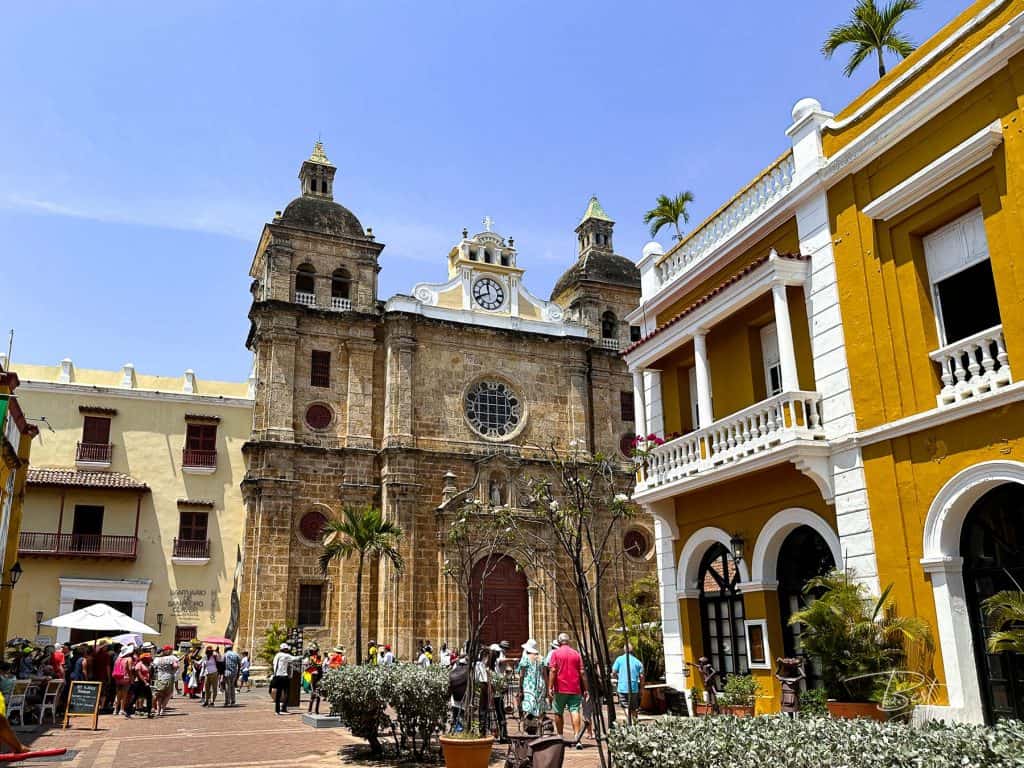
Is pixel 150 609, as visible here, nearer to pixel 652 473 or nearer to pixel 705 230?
pixel 652 473

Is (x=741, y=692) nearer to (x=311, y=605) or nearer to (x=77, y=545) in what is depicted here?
(x=311, y=605)

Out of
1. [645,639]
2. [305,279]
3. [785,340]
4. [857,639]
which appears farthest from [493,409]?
[857,639]

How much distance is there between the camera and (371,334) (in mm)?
31000

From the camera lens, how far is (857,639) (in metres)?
10.0

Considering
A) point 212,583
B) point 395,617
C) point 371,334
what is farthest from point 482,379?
point 212,583

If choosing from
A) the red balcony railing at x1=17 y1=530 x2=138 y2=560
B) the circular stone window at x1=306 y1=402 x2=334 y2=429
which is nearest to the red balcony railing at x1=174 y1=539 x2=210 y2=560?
the red balcony railing at x1=17 y1=530 x2=138 y2=560

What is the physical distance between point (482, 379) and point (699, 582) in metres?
18.2

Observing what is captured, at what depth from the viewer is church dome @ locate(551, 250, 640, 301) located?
36.2 m

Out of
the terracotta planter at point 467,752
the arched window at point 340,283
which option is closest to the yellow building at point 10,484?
the terracotta planter at point 467,752

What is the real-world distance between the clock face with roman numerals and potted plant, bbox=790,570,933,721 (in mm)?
24165

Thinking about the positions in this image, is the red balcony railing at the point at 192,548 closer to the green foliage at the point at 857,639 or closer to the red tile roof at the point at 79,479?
the red tile roof at the point at 79,479

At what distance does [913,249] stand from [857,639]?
15.9ft

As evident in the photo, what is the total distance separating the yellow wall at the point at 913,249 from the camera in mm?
9492

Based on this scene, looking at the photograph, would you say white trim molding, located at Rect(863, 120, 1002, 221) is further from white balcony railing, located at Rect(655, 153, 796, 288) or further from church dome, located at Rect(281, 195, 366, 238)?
church dome, located at Rect(281, 195, 366, 238)
